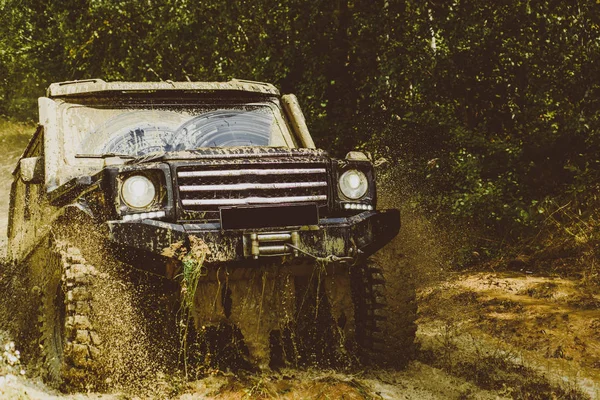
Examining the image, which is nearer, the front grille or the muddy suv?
the muddy suv

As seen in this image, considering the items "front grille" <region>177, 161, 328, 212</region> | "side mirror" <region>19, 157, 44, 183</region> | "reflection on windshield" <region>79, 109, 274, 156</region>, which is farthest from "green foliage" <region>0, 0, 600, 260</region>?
"side mirror" <region>19, 157, 44, 183</region>

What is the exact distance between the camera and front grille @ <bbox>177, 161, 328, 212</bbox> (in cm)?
420

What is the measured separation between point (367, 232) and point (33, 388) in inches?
89.1

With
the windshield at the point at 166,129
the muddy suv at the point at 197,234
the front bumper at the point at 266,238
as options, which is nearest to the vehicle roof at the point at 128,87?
the muddy suv at the point at 197,234

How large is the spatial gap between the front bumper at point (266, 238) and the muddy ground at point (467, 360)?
0.54m

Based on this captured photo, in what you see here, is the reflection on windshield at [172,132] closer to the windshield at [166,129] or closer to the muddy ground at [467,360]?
the windshield at [166,129]

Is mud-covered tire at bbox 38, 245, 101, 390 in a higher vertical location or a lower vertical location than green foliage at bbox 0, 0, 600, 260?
lower

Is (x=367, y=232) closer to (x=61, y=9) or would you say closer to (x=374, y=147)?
(x=374, y=147)

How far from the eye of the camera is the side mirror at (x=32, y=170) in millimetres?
4789

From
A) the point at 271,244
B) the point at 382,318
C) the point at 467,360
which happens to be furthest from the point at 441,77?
the point at 271,244

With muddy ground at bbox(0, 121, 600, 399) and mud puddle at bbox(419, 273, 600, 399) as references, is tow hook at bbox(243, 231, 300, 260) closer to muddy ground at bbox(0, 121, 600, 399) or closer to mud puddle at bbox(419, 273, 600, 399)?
muddy ground at bbox(0, 121, 600, 399)

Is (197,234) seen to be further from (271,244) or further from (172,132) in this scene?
(172,132)

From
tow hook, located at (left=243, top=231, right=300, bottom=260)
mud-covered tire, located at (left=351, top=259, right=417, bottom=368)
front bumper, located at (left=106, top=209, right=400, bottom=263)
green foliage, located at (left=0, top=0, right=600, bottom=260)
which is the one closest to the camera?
front bumper, located at (left=106, top=209, right=400, bottom=263)

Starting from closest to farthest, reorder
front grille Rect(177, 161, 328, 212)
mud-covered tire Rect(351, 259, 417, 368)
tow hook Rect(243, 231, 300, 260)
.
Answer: tow hook Rect(243, 231, 300, 260) → front grille Rect(177, 161, 328, 212) → mud-covered tire Rect(351, 259, 417, 368)
